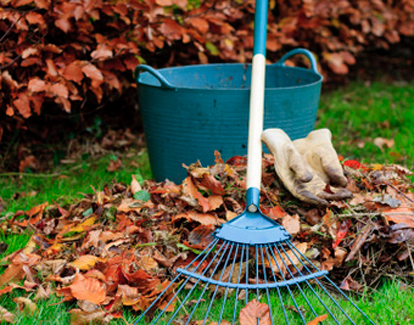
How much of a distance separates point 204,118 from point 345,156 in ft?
4.41

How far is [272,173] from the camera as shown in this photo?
6.89 feet

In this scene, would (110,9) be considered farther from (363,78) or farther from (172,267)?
(363,78)

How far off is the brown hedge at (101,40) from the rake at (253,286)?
46.2 inches

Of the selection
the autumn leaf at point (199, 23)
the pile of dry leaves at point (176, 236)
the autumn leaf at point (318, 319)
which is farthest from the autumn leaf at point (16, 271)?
the autumn leaf at point (199, 23)

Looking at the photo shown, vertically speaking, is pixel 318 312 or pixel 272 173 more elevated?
pixel 272 173

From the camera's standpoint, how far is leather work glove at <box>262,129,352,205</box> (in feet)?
6.17

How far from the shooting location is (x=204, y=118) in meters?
2.31

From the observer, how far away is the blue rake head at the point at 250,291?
1.52 metres

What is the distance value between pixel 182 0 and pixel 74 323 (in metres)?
1.90

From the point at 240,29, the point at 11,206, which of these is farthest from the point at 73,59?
the point at 240,29

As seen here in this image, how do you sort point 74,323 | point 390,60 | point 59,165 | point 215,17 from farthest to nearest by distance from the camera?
point 390,60, point 59,165, point 215,17, point 74,323

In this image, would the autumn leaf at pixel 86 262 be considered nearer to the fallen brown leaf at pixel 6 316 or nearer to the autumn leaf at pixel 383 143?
the fallen brown leaf at pixel 6 316

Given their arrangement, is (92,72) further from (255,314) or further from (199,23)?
(255,314)

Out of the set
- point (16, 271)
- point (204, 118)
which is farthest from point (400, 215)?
point (16, 271)
